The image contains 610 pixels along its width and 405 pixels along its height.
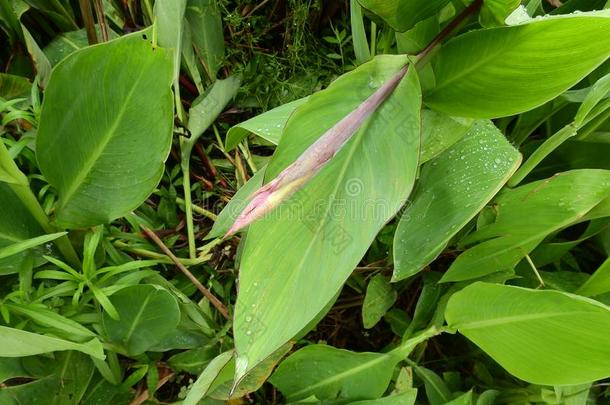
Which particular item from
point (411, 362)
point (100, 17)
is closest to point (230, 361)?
point (411, 362)

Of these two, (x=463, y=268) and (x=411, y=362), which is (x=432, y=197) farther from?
(x=411, y=362)

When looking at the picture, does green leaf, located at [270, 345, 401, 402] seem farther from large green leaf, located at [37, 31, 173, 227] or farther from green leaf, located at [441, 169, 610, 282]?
large green leaf, located at [37, 31, 173, 227]

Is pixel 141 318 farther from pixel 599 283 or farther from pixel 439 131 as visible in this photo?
pixel 599 283

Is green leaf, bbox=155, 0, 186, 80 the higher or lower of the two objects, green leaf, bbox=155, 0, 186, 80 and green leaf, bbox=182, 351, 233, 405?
the higher

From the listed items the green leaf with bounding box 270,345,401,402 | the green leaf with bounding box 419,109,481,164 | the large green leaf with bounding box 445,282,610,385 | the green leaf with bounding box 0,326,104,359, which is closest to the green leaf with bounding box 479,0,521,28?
the green leaf with bounding box 419,109,481,164

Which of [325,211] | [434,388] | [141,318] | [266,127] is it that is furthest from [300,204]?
[434,388]
